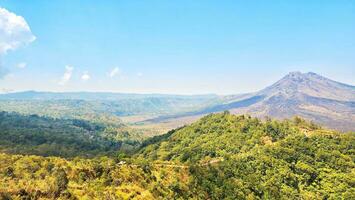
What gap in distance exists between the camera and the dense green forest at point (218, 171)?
216ft

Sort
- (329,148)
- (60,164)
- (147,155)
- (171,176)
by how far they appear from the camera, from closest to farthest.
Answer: (60,164)
(171,176)
(329,148)
(147,155)

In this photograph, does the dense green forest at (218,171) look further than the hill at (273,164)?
No

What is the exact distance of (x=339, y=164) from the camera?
104 metres

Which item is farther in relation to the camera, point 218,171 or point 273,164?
point 273,164

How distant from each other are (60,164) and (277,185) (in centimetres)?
5992

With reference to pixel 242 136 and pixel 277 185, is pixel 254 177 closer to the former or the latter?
pixel 277 185

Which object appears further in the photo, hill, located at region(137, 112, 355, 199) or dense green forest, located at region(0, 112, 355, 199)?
hill, located at region(137, 112, 355, 199)

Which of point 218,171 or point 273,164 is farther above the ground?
point 273,164

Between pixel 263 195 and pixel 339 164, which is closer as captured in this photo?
pixel 263 195

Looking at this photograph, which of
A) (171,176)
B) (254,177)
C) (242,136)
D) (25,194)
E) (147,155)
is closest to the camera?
(25,194)

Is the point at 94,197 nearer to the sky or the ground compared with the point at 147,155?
nearer to the sky

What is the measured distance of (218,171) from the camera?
98.8 metres

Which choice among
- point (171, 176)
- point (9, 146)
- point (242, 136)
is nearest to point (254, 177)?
point (171, 176)

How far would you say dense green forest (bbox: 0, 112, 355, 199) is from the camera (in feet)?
216
